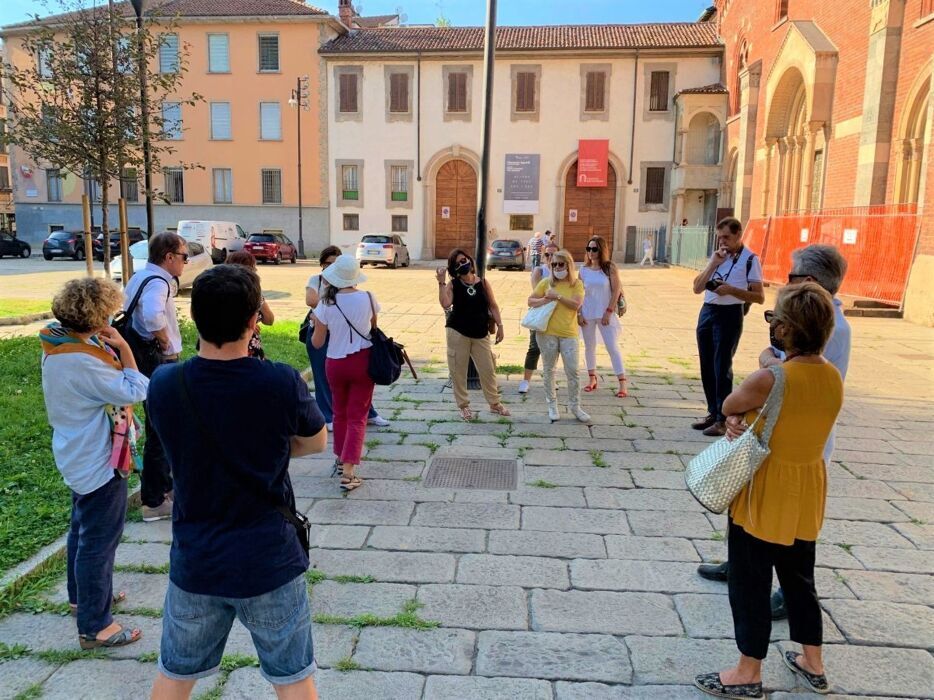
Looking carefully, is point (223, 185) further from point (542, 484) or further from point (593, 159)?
point (542, 484)

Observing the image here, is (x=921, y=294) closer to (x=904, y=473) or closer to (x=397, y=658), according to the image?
(x=904, y=473)

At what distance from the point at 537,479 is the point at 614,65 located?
36.4 m

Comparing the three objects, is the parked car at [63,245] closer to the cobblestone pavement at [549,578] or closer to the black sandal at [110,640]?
the cobblestone pavement at [549,578]

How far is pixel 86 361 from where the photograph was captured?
9.93ft

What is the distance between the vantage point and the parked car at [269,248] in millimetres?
33000

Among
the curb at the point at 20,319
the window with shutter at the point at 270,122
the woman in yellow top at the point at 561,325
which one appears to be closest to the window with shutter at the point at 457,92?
the window with shutter at the point at 270,122

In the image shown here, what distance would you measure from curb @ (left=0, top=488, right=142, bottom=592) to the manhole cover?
2.33 m

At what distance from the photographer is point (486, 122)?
8.56 meters

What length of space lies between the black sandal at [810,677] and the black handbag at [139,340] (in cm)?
371

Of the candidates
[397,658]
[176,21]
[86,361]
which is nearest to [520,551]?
[397,658]

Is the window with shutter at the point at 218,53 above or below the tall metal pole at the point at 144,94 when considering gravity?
above

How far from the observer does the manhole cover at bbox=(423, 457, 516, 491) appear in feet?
17.2

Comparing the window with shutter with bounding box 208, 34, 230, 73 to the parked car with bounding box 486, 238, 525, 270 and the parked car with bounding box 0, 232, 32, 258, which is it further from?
the parked car with bounding box 486, 238, 525, 270

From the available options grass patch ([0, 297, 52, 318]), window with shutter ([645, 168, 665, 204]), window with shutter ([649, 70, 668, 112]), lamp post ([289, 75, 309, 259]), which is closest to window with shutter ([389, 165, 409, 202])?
lamp post ([289, 75, 309, 259])
